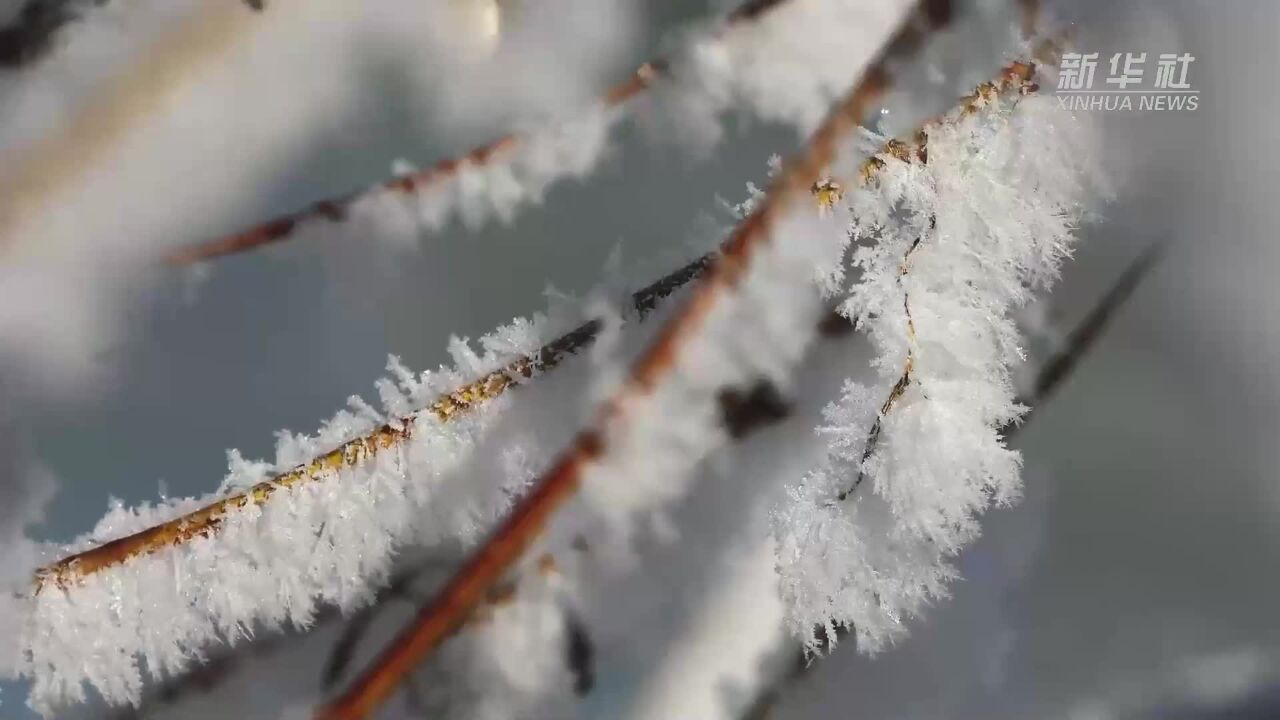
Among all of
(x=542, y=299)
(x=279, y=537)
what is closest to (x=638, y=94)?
(x=542, y=299)

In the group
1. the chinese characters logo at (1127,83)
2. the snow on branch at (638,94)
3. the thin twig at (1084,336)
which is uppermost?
the snow on branch at (638,94)

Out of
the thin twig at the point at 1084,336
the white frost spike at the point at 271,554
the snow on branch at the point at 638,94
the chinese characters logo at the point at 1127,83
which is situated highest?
the snow on branch at the point at 638,94

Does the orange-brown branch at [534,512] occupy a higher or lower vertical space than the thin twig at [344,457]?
lower

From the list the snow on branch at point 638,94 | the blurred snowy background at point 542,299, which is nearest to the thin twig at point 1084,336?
the blurred snowy background at point 542,299

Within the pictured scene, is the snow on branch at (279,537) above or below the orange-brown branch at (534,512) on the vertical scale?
above

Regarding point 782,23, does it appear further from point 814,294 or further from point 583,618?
point 583,618

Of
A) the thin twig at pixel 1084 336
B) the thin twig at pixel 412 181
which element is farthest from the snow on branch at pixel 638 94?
the thin twig at pixel 1084 336

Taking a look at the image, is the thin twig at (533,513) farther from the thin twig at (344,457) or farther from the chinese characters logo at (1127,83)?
the chinese characters logo at (1127,83)

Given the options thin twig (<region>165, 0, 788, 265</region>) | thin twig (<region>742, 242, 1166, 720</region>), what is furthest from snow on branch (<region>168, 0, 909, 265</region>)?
thin twig (<region>742, 242, 1166, 720</region>)

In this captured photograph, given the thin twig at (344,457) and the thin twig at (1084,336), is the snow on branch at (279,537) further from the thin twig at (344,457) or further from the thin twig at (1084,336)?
the thin twig at (1084,336)
